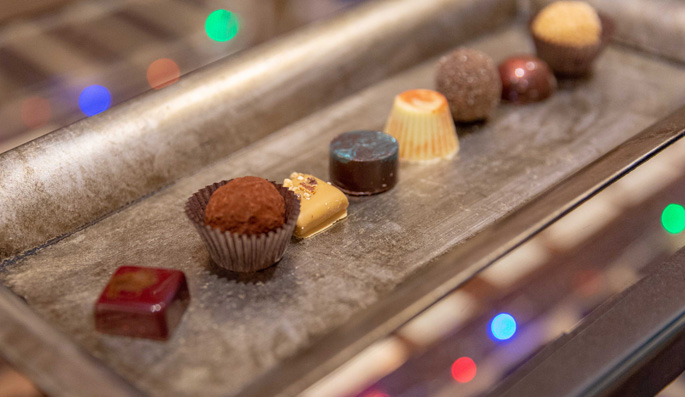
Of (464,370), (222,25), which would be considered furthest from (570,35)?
(222,25)

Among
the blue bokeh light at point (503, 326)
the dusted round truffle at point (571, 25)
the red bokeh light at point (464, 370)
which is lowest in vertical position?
the blue bokeh light at point (503, 326)

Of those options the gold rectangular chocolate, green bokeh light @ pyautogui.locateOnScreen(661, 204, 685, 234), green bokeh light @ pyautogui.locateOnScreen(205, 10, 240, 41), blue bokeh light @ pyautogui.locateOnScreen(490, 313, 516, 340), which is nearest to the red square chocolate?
the gold rectangular chocolate

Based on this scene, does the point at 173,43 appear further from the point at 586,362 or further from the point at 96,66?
the point at 586,362

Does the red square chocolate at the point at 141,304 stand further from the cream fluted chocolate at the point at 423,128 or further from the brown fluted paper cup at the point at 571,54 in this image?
the brown fluted paper cup at the point at 571,54

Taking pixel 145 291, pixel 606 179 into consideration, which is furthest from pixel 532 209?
pixel 145 291

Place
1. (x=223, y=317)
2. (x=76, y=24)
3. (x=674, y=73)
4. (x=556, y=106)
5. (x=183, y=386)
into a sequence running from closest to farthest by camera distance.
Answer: (x=183, y=386) < (x=223, y=317) < (x=556, y=106) < (x=674, y=73) < (x=76, y=24)

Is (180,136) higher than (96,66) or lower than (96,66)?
higher

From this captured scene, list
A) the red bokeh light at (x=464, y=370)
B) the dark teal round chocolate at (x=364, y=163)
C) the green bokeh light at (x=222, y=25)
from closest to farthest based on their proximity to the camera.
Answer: the red bokeh light at (x=464, y=370) → the dark teal round chocolate at (x=364, y=163) → the green bokeh light at (x=222, y=25)

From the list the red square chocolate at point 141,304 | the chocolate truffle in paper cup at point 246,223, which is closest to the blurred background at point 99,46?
the chocolate truffle in paper cup at point 246,223
